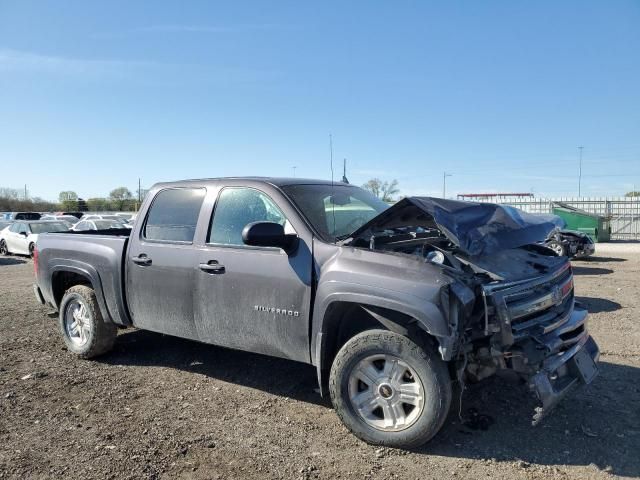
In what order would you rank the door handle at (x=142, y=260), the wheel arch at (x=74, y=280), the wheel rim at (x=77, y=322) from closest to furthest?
the door handle at (x=142, y=260) → the wheel arch at (x=74, y=280) → the wheel rim at (x=77, y=322)

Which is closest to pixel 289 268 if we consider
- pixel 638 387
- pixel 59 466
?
pixel 59 466

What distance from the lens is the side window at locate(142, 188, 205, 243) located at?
4.66 meters

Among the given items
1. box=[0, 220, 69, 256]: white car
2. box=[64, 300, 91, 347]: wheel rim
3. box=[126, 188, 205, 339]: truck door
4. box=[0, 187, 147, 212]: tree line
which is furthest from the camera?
box=[0, 187, 147, 212]: tree line

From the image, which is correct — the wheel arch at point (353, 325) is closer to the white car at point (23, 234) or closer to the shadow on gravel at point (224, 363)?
the shadow on gravel at point (224, 363)

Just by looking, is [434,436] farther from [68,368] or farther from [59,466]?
[68,368]

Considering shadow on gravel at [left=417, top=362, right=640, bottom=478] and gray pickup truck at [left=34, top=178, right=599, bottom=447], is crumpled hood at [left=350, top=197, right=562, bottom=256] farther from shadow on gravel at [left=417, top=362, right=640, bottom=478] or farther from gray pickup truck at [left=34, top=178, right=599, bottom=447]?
shadow on gravel at [left=417, top=362, right=640, bottom=478]

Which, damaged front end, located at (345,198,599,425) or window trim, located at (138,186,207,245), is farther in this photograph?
window trim, located at (138,186,207,245)

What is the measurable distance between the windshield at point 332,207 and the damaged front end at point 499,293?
1.13ft

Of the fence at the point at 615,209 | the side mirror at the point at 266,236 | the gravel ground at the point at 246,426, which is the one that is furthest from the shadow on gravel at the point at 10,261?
the fence at the point at 615,209

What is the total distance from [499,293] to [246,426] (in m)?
2.17

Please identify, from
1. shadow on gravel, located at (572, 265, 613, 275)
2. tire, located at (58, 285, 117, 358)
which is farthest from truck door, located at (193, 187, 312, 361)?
shadow on gravel, located at (572, 265, 613, 275)

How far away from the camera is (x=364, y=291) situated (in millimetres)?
3439

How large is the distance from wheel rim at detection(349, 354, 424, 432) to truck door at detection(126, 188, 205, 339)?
1687 mm

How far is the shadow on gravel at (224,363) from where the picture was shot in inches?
184
